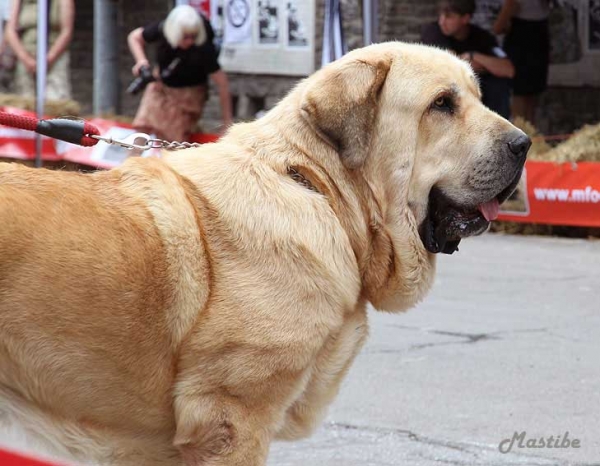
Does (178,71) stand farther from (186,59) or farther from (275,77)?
(275,77)

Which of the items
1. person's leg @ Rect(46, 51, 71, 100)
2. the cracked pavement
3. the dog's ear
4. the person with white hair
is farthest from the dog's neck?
person's leg @ Rect(46, 51, 71, 100)

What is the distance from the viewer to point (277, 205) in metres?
3.59

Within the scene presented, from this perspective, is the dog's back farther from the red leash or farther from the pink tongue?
the pink tongue

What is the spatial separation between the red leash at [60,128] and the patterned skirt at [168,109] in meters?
7.99

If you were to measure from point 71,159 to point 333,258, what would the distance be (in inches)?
378

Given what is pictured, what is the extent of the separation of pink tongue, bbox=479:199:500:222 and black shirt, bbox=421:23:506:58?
7702mm

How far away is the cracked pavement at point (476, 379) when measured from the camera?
529 centimetres

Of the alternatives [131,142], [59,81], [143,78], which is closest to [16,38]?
[59,81]

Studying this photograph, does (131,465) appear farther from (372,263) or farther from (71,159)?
(71,159)

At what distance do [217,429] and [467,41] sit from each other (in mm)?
8801

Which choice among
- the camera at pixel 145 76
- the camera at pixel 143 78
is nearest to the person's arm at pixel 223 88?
the camera at pixel 145 76

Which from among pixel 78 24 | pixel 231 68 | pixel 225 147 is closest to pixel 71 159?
pixel 231 68

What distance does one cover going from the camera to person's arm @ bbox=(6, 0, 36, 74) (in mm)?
13000

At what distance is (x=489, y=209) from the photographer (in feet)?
12.6
